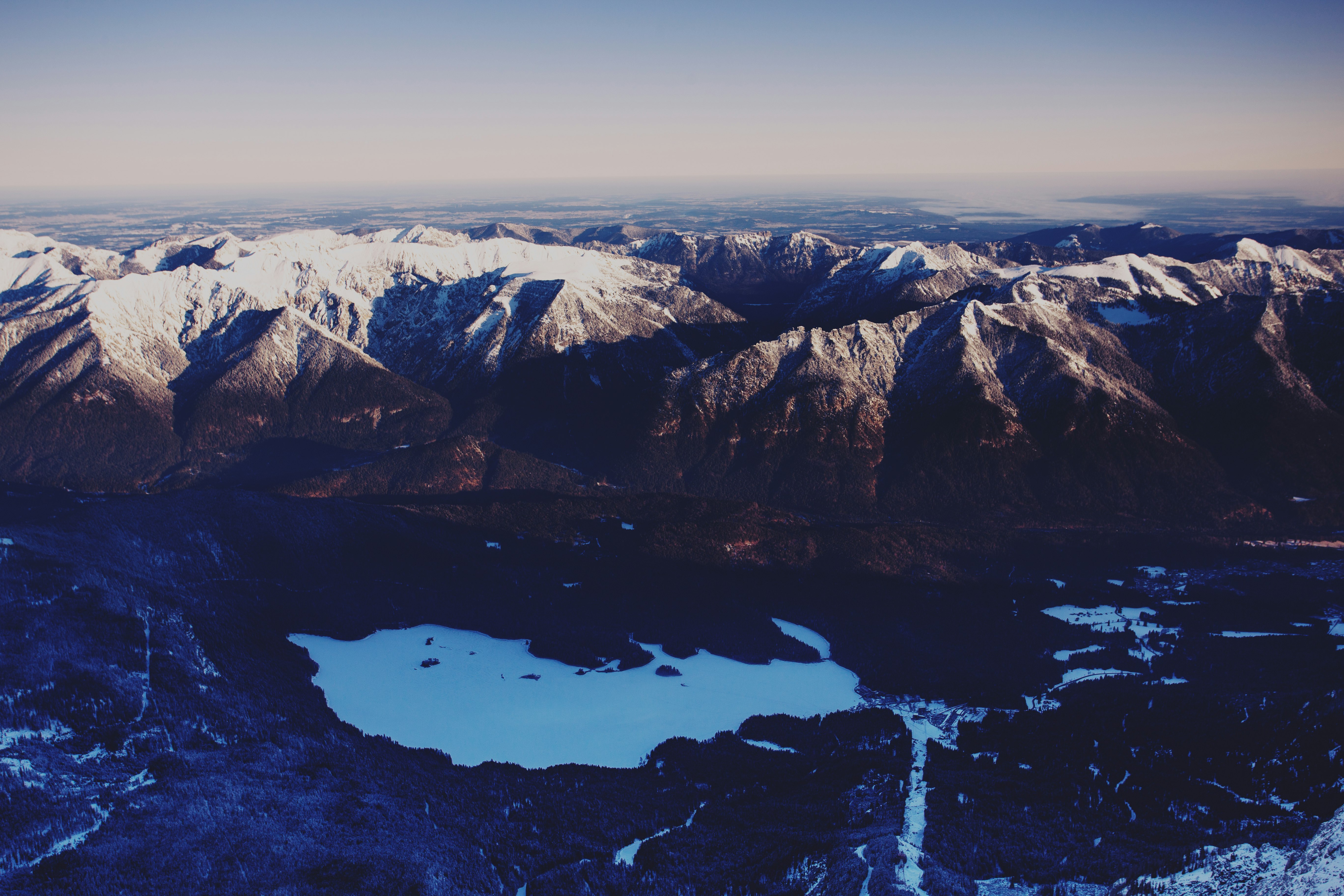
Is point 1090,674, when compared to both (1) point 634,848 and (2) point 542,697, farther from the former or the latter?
(2) point 542,697

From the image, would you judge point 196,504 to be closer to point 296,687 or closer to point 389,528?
point 389,528

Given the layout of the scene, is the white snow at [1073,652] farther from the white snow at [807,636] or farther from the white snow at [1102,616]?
the white snow at [807,636]

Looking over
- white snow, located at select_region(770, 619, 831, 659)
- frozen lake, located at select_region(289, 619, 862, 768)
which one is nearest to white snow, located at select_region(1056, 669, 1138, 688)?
frozen lake, located at select_region(289, 619, 862, 768)

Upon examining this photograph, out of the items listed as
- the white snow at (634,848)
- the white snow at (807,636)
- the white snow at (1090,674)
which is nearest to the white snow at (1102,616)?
the white snow at (1090,674)

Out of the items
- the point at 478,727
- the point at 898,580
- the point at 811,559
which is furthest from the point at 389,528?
the point at 898,580

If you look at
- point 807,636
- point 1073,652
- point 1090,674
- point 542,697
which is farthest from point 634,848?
point 1073,652

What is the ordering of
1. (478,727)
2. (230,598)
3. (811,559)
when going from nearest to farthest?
(478,727) → (230,598) → (811,559)

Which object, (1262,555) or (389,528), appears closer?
(1262,555)
